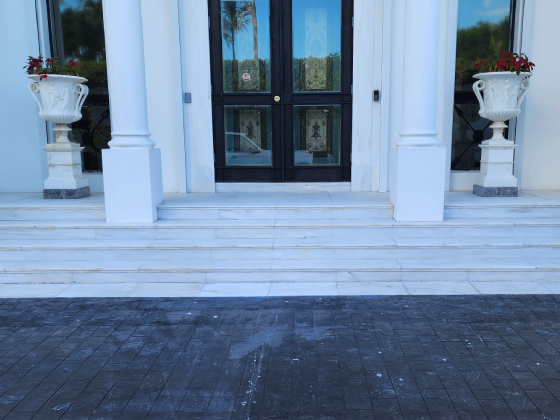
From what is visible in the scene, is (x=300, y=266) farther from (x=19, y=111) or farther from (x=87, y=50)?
(x=19, y=111)

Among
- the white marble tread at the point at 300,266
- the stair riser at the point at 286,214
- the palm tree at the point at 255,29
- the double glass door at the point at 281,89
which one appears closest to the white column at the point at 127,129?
the stair riser at the point at 286,214

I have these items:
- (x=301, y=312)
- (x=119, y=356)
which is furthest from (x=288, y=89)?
(x=119, y=356)

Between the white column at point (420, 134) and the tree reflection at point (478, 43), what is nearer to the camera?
the white column at point (420, 134)

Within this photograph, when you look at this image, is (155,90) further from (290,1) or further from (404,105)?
(404,105)

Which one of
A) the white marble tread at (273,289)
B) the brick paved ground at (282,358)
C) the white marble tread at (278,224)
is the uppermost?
the white marble tread at (278,224)

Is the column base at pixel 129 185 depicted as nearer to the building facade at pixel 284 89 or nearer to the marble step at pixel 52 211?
the marble step at pixel 52 211

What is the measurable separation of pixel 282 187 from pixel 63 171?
3157 millimetres

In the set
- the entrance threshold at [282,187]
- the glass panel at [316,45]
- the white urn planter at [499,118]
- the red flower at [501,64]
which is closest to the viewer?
the red flower at [501,64]

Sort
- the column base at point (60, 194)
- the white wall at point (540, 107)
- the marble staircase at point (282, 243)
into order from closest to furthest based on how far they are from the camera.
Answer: the marble staircase at point (282, 243) < the column base at point (60, 194) < the white wall at point (540, 107)

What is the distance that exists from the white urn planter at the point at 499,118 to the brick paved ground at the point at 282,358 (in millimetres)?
2431

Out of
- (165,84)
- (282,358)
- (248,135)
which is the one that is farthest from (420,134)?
(165,84)

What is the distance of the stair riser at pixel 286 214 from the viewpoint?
5629mm

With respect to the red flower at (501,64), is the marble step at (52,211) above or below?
below

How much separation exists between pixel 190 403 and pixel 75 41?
6.58 metres
